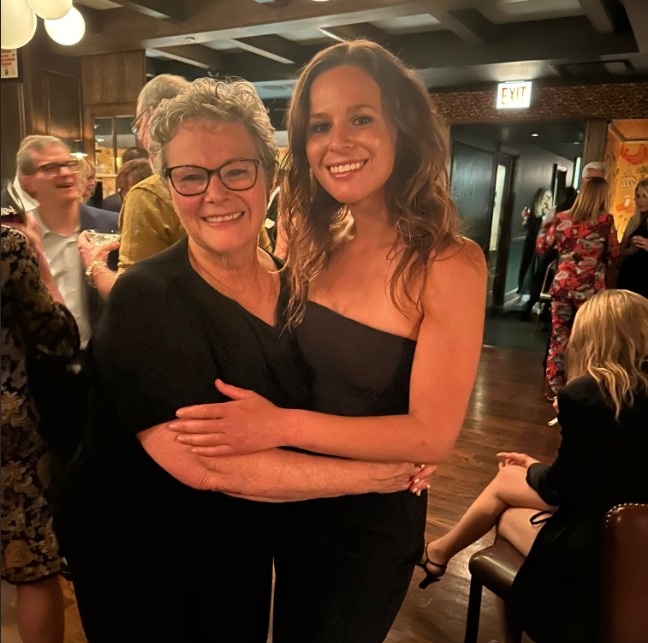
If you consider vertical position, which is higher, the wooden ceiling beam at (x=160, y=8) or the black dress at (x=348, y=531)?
the wooden ceiling beam at (x=160, y=8)

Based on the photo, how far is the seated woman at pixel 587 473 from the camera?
142cm

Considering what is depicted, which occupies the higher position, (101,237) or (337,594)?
(101,237)

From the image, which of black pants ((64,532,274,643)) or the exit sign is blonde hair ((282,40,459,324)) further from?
the exit sign

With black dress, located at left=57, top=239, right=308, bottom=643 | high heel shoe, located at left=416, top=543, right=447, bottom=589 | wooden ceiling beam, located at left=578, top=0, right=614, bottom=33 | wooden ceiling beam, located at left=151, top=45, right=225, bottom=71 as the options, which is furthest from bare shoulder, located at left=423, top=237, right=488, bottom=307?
wooden ceiling beam, located at left=151, top=45, right=225, bottom=71

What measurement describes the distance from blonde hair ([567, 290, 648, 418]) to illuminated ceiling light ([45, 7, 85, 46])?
1.42 m

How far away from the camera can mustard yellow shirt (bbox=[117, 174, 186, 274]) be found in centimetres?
123

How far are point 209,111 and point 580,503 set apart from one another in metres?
1.23

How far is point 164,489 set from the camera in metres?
1.03

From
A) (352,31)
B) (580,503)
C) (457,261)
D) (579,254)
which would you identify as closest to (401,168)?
(457,261)

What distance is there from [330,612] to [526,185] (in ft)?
26.1

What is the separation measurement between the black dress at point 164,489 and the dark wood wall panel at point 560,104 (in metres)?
4.95

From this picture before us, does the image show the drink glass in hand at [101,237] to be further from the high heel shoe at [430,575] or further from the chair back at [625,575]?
the high heel shoe at [430,575]

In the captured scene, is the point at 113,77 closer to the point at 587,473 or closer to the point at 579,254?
the point at 579,254

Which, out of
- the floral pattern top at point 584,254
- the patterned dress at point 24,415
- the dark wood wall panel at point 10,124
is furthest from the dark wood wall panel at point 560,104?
the dark wood wall panel at point 10,124
